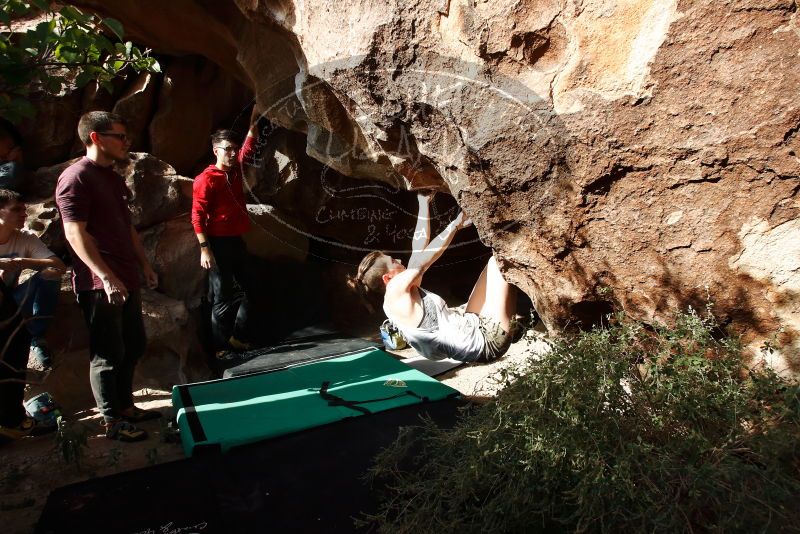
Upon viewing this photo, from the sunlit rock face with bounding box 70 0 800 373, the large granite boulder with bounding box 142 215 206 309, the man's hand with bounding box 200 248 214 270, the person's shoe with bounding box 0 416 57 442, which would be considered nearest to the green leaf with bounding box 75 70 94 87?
the sunlit rock face with bounding box 70 0 800 373

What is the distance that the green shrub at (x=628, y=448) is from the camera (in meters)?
1.70

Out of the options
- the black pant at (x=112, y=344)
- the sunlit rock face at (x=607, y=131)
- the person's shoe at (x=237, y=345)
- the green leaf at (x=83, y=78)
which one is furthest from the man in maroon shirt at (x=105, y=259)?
the person's shoe at (x=237, y=345)

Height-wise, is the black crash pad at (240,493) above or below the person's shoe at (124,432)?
below

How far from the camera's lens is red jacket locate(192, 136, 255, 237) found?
4.49 metres

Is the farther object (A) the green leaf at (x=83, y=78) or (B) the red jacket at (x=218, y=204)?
(B) the red jacket at (x=218, y=204)

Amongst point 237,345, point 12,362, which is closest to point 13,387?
point 12,362

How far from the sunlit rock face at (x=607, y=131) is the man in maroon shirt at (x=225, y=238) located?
1.71 meters

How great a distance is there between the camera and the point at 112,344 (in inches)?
126

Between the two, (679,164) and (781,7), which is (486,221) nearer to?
(679,164)

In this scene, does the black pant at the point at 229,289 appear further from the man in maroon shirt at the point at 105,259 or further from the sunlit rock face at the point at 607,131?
the sunlit rock face at the point at 607,131

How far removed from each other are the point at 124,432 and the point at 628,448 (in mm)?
2774

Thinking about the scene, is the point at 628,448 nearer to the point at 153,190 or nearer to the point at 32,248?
the point at 32,248

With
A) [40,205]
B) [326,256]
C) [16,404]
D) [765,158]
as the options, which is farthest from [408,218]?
[765,158]

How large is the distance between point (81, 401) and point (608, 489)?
3866 millimetres
